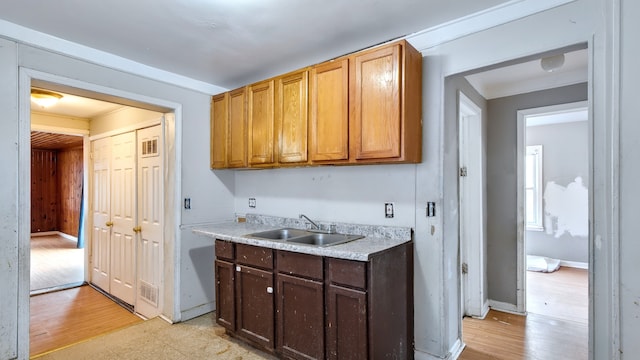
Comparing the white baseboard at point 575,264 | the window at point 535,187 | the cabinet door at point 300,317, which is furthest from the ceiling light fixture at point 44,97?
the white baseboard at point 575,264

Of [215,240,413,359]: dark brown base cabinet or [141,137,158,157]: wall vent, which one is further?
[141,137,158,157]: wall vent

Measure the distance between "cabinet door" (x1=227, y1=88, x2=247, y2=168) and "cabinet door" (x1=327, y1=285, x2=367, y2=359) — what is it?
63.9 inches

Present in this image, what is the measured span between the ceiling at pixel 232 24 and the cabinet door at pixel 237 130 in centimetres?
40

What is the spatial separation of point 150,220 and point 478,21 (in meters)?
3.52

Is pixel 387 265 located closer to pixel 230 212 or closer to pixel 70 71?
pixel 230 212

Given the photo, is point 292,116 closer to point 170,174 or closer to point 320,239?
point 320,239

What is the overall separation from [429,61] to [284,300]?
2044mm

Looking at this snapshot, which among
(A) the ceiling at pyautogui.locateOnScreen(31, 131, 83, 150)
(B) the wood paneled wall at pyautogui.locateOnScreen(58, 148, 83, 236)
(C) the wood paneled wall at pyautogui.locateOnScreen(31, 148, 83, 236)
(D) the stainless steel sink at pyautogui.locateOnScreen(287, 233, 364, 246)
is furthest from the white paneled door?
(C) the wood paneled wall at pyautogui.locateOnScreen(31, 148, 83, 236)

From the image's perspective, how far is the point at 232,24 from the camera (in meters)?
2.18

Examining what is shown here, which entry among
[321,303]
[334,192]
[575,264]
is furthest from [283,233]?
[575,264]

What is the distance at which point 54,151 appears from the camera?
9055 mm

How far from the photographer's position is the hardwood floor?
2883mm

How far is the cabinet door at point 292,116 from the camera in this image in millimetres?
2605

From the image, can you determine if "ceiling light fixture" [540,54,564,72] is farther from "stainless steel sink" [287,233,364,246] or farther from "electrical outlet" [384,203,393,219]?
"stainless steel sink" [287,233,364,246]
